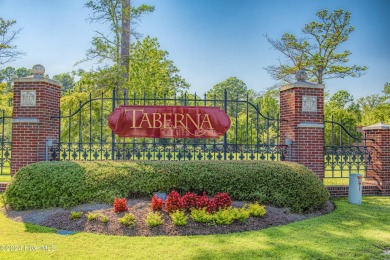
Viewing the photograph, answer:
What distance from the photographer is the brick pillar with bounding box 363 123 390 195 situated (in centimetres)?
832

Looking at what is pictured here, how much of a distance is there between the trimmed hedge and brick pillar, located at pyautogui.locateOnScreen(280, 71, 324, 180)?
1106mm

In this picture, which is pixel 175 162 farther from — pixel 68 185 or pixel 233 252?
pixel 233 252

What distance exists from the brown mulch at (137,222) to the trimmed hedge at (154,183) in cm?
21

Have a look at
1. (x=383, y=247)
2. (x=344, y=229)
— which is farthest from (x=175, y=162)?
(x=383, y=247)

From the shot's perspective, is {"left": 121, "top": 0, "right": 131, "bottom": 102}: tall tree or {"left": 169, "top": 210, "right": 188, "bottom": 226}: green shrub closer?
{"left": 169, "top": 210, "right": 188, "bottom": 226}: green shrub

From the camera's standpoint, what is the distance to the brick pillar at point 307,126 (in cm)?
756

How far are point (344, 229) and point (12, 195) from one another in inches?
241

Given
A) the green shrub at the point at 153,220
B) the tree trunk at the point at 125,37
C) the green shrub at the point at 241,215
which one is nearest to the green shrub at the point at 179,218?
the green shrub at the point at 153,220

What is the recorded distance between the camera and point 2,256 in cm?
395

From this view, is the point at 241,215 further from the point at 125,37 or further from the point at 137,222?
the point at 125,37

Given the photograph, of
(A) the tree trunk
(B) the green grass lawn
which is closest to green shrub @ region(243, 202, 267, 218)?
(B) the green grass lawn

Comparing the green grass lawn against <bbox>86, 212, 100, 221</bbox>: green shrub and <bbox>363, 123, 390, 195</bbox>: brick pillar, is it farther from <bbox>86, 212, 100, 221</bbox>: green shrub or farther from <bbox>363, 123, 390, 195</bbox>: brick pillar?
<bbox>363, 123, 390, 195</bbox>: brick pillar

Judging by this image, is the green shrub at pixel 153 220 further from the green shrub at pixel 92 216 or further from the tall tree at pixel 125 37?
the tall tree at pixel 125 37

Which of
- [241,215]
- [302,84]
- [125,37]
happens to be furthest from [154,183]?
[125,37]
